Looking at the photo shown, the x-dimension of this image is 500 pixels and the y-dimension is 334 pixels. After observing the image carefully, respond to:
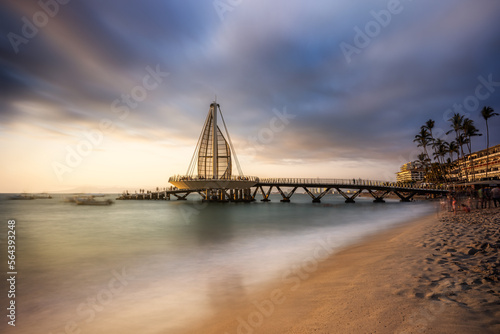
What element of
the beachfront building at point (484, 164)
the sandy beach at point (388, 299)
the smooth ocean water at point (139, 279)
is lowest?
the smooth ocean water at point (139, 279)

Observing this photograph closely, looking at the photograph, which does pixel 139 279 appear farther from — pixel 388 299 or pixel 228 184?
pixel 228 184

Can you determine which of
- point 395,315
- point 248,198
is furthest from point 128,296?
point 248,198

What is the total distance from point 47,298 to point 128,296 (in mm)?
2243

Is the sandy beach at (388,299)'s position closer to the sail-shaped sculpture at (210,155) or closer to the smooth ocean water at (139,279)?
the smooth ocean water at (139,279)

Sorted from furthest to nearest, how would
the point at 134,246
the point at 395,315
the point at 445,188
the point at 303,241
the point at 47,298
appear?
the point at 445,188
the point at 303,241
the point at 134,246
the point at 47,298
the point at 395,315

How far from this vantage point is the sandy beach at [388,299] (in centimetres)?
374

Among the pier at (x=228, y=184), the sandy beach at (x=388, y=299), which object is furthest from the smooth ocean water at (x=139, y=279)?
the pier at (x=228, y=184)

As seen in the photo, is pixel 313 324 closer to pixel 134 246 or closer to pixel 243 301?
pixel 243 301

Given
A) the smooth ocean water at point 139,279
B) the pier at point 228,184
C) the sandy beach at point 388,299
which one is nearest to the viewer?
the sandy beach at point 388,299

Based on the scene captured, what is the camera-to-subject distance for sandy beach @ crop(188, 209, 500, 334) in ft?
12.3

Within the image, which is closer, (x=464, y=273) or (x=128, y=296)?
(x=464, y=273)

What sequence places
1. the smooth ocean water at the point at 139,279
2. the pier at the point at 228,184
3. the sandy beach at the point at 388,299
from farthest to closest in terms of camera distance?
the pier at the point at 228,184 < the smooth ocean water at the point at 139,279 < the sandy beach at the point at 388,299

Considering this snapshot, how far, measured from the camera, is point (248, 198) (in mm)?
75062

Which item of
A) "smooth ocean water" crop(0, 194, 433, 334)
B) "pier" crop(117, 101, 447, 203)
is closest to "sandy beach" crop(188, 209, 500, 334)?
"smooth ocean water" crop(0, 194, 433, 334)
